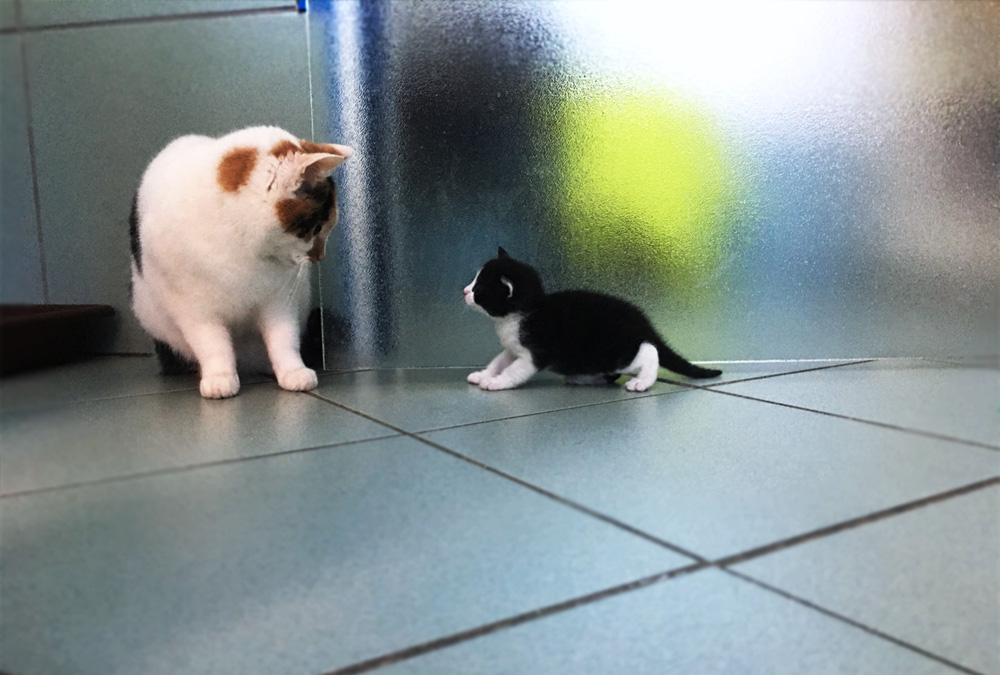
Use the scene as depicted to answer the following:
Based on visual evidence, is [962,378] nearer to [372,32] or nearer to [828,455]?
[828,455]

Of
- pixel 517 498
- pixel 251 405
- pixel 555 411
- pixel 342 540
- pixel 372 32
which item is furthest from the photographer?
pixel 372 32

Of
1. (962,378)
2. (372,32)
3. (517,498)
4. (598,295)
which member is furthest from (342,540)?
(372,32)

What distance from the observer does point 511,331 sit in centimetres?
178

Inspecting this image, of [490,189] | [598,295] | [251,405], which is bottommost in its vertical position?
[251,405]

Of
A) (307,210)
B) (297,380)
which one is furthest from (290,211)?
(297,380)

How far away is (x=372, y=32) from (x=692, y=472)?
1371mm

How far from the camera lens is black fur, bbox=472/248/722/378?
1.74m

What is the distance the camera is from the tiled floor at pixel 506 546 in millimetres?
696

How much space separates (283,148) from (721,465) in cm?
112

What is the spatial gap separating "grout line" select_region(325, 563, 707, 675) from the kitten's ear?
1.17 metres

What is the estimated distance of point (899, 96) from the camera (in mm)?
1847

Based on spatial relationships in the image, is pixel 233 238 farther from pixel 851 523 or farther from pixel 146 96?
pixel 851 523

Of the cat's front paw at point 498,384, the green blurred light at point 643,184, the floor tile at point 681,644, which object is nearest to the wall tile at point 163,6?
the green blurred light at point 643,184

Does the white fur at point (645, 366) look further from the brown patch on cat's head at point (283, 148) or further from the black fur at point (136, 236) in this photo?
the black fur at point (136, 236)
